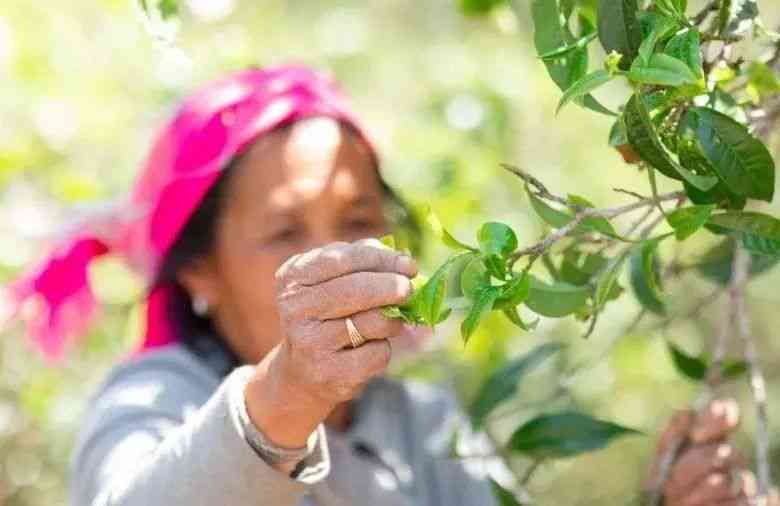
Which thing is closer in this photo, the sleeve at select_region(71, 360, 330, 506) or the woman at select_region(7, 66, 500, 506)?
the sleeve at select_region(71, 360, 330, 506)

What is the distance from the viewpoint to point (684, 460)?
5.41ft

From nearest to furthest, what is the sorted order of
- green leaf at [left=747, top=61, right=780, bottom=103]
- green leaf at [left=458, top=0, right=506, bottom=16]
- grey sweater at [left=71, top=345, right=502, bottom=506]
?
green leaf at [left=747, top=61, right=780, bottom=103], grey sweater at [left=71, top=345, right=502, bottom=506], green leaf at [left=458, top=0, right=506, bottom=16]

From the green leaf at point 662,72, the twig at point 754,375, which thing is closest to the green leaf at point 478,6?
the twig at point 754,375

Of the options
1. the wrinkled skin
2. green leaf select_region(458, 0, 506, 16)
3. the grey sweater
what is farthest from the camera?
green leaf select_region(458, 0, 506, 16)

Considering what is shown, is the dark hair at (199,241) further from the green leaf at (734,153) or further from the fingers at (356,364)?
the green leaf at (734,153)

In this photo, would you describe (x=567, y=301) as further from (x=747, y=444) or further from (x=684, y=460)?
(x=747, y=444)

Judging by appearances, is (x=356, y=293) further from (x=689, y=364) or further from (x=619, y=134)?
(x=689, y=364)

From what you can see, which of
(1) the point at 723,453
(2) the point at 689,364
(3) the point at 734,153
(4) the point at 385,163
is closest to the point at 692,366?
(2) the point at 689,364

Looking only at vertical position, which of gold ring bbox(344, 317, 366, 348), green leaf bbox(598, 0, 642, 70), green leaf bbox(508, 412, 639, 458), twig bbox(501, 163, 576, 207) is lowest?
green leaf bbox(508, 412, 639, 458)

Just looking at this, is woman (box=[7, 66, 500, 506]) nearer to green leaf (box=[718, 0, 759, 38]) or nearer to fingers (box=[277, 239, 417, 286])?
fingers (box=[277, 239, 417, 286])

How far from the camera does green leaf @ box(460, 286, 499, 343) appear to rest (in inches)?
40.7

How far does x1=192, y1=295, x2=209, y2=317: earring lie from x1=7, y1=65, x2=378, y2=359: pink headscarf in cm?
4

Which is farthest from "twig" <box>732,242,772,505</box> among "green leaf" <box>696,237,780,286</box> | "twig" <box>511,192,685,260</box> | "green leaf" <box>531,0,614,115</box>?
"green leaf" <box>531,0,614,115</box>

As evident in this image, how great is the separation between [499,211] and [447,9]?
103 cm
